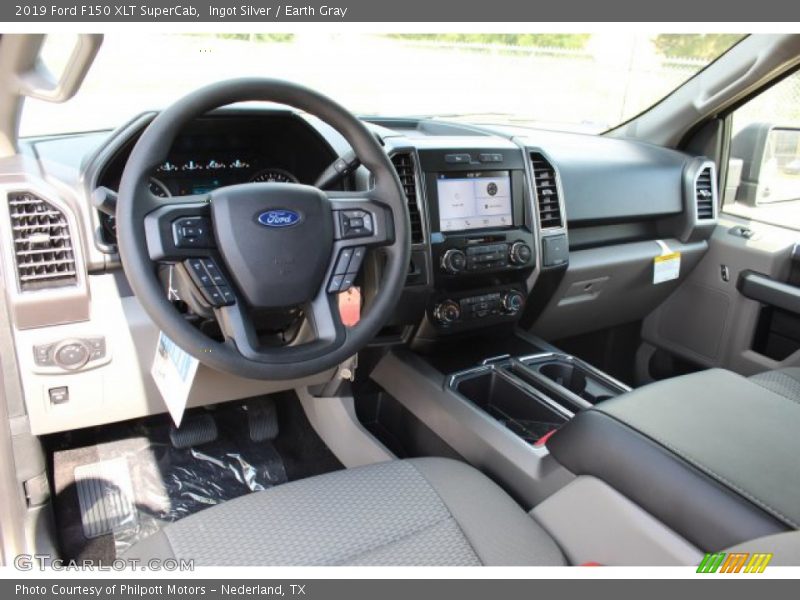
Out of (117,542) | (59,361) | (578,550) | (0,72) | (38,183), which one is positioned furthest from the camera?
(117,542)

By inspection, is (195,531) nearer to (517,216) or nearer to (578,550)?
(578,550)

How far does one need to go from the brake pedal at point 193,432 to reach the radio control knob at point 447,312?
2.70 feet

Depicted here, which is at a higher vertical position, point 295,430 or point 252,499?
point 252,499

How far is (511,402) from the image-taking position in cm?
189

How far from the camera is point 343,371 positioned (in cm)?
187

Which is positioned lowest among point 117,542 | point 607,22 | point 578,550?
point 117,542

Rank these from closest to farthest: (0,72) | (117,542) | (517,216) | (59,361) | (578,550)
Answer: (578,550) → (0,72) → (59,361) → (117,542) → (517,216)

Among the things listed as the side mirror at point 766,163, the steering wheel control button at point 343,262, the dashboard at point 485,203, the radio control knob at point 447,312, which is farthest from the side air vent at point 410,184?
the side mirror at point 766,163

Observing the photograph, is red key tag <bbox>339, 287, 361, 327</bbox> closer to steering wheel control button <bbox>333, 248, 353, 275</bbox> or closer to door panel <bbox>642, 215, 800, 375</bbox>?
steering wheel control button <bbox>333, 248, 353, 275</bbox>

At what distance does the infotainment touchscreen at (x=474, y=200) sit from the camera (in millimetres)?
1904

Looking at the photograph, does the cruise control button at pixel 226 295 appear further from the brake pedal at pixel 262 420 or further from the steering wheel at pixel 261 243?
the brake pedal at pixel 262 420

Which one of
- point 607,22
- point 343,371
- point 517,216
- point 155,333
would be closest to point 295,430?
point 343,371

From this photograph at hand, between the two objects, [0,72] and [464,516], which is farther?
[0,72]

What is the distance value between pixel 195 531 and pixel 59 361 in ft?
2.39
